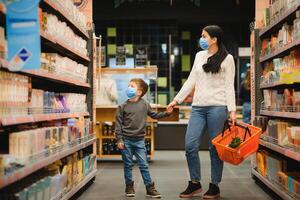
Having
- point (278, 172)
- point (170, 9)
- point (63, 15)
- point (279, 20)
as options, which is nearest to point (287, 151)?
point (278, 172)

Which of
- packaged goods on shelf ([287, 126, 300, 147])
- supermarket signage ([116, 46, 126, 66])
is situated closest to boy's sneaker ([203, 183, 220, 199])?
packaged goods on shelf ([287, 126, 300, 147])

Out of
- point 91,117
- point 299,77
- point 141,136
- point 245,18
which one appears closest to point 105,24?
point 245,18

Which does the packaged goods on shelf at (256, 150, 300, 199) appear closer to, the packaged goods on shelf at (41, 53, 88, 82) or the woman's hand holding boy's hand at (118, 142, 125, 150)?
the woman's hand holding boy's hand at (118, 142, 125, 150)

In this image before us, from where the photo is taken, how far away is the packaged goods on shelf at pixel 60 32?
406 cm

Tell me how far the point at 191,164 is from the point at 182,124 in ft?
17.7

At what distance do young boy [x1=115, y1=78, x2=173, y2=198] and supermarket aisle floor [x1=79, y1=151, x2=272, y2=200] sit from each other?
177mm

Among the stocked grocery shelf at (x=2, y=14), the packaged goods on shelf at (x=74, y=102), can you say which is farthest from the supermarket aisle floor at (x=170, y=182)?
the stocked grocery shelf at (x=2, y=14)

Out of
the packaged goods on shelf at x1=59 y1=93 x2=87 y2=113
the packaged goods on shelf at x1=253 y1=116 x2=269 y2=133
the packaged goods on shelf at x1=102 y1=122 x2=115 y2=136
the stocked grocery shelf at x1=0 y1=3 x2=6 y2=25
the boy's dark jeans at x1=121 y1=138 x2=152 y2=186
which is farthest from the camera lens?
the packaged goods on shelf at x1=102 y1=122 x2=115 y2=136

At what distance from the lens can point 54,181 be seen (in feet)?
12.4

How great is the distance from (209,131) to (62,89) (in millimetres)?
2042

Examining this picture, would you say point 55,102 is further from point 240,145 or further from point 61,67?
point 240,145

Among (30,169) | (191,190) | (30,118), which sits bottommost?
(191,190)

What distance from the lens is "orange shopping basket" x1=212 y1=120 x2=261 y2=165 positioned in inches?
161

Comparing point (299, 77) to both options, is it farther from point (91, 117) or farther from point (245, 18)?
point (245, 18)
